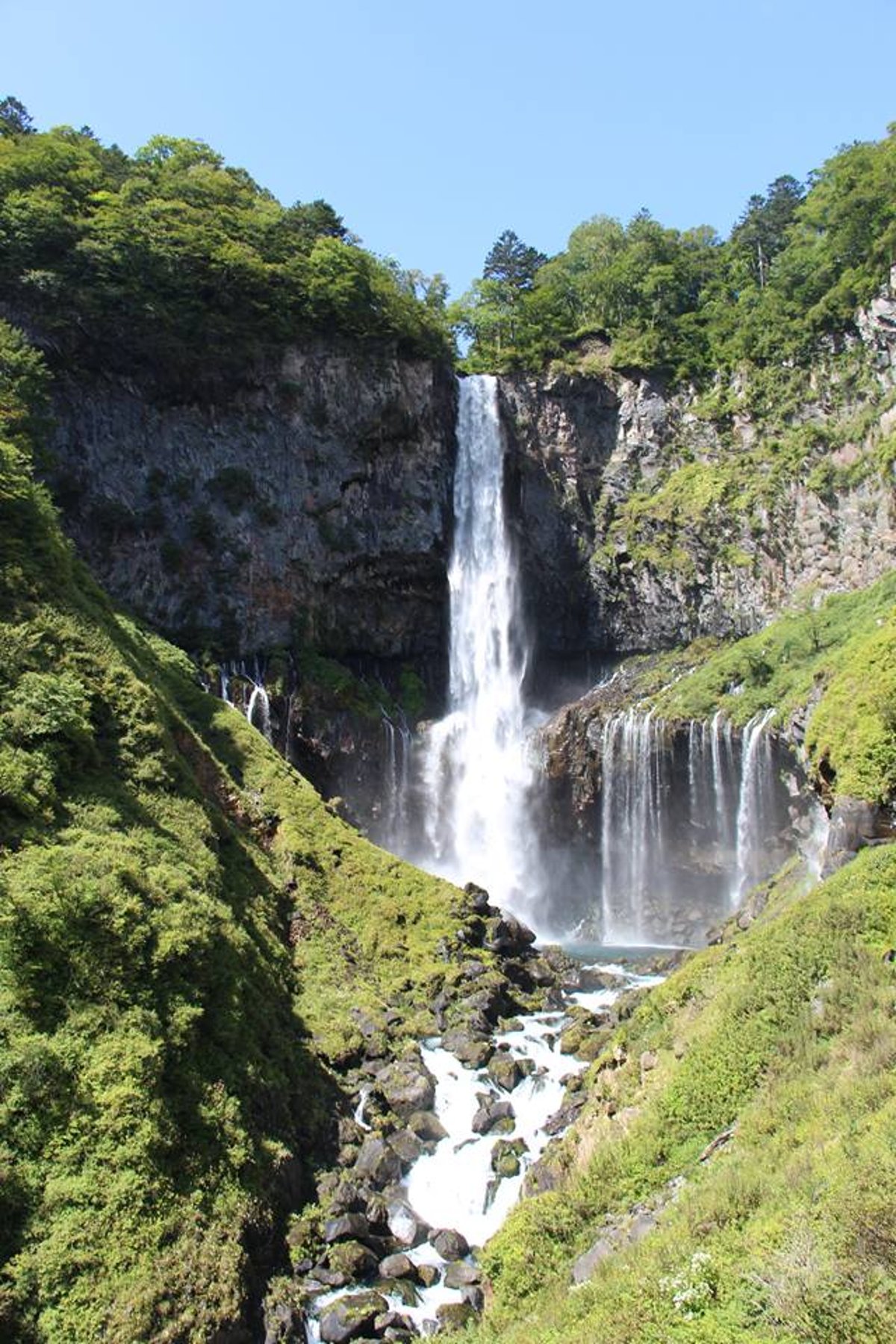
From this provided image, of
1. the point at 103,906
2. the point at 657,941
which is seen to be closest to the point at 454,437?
the point at 657,941

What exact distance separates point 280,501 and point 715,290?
2571cm

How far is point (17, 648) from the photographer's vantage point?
15.9m

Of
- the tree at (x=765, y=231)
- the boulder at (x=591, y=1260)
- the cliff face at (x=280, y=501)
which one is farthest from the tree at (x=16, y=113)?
the boulder at (x=591, y=1260)

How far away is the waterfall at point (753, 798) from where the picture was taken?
89.5 feet

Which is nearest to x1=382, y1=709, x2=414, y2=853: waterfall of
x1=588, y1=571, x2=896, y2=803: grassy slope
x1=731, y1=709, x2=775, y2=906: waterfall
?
x1=588, y1=571, x2=896, y2=803: grassy slope

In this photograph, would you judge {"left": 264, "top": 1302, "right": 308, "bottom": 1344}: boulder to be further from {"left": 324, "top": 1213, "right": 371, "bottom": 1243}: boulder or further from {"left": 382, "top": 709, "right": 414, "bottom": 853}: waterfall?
{"left": 382, "top": 709, "right": 414, "bottom": 853}: waterfall

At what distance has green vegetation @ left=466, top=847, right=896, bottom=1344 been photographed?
6.18 meters

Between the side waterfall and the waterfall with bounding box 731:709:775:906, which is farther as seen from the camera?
the side waterfall

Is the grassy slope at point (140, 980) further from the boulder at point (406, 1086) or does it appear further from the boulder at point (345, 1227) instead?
the boulder at point (406, 1086)

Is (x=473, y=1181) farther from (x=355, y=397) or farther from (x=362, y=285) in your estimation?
(x=362, y=285)

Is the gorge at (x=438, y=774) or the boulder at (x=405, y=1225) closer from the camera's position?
the gorge at (x=438, y=774)

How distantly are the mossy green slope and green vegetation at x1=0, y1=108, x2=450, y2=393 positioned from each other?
12.2m

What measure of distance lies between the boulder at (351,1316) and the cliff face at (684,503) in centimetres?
2848

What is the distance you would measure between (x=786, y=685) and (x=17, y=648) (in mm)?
21923
